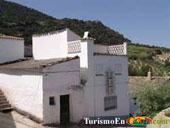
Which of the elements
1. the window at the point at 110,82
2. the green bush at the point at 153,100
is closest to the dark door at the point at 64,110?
the window at the point at 110,82

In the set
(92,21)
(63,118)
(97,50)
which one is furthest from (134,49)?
→ (63,118)

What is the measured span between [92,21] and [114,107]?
46.2 metres

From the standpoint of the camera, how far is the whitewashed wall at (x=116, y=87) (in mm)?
13094

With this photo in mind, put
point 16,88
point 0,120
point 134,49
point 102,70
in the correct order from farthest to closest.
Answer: point 134,49, point 102,70, point 16,88, point 0,120

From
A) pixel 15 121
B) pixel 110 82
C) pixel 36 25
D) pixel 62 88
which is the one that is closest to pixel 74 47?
pixel 62 88

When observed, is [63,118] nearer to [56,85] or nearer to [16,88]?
[56,85]

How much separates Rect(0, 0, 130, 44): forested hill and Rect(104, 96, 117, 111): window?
716 inches

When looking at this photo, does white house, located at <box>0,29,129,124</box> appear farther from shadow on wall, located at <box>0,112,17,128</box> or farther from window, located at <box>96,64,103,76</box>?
shadow on wall, located at <box>0,112,17,128</box>

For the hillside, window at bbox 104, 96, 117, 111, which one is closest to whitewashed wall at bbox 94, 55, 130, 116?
window at bbox 104, 96, 117, 111

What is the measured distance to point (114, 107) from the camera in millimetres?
14234

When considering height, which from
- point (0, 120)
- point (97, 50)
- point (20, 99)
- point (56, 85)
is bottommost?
point (0, 120)

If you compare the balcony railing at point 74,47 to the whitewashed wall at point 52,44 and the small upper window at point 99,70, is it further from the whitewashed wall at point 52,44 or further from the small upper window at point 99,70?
the small upper window at point 99,70

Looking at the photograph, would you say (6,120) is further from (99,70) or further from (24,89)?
(99,70)

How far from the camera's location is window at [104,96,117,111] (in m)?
13.7
